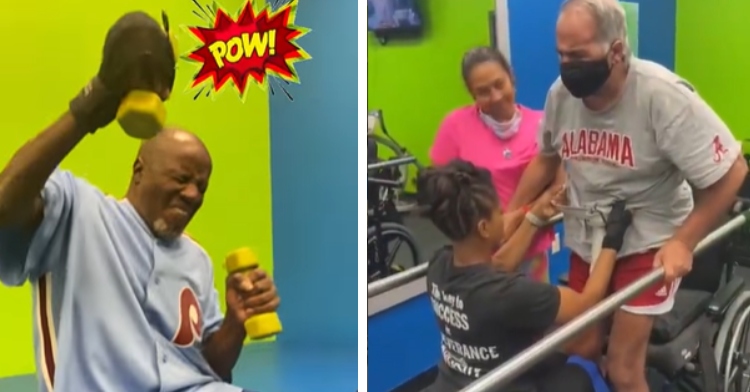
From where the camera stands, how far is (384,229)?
5.92ft

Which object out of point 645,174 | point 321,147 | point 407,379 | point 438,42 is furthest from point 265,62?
point 645,174

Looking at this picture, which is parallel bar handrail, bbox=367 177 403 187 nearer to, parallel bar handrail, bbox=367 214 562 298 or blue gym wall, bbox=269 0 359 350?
blue gym wall, bbox=269 0 359 350

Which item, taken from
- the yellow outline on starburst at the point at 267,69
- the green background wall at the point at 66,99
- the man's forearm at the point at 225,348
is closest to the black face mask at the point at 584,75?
the yellow outline on starburst at the point at 267,69

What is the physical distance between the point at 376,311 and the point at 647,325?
26.4 inches

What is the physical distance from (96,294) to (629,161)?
1207mm

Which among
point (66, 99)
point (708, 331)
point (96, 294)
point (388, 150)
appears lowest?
point (708, 331)

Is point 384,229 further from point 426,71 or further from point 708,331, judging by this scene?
point 708,331

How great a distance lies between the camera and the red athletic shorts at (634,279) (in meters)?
1.89

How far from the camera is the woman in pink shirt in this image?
5.95 ft

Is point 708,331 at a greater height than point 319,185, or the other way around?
point 319,185

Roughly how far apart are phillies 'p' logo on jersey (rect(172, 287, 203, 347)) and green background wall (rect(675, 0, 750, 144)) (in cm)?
126

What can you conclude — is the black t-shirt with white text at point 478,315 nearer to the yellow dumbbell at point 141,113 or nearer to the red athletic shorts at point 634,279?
the red athletic shorts at point 634,279

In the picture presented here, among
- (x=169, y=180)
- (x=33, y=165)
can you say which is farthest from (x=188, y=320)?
(x=33, y=165)

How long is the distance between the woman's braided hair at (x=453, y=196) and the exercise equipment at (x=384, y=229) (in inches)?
2.4
